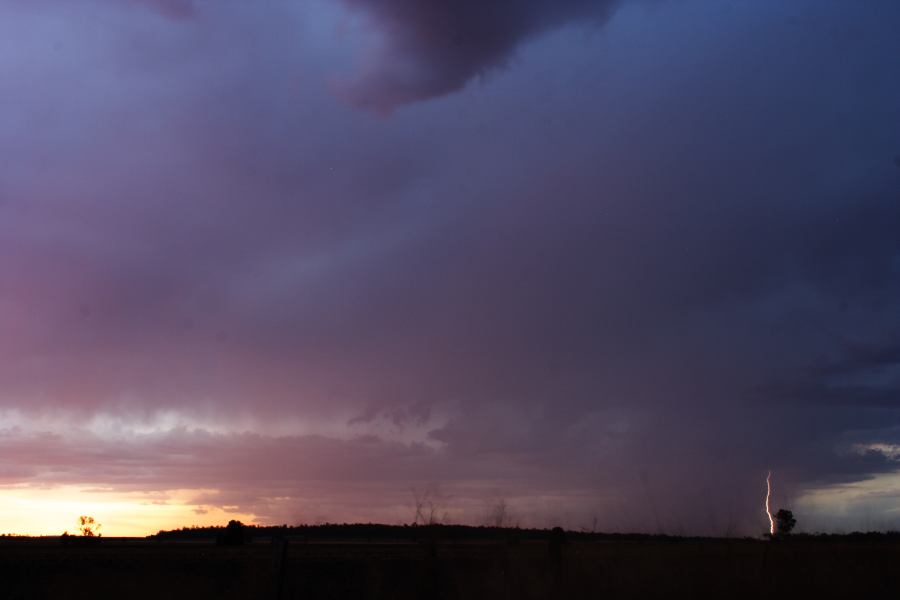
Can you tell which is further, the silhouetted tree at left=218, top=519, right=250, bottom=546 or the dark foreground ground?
the silhouetted tree at left=218, top=519, right=250, bottom=546

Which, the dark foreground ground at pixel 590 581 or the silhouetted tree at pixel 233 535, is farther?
the silhouetted tree at pixel 233 535

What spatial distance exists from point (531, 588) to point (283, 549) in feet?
25.7

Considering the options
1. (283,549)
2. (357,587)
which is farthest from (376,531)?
(283,549)

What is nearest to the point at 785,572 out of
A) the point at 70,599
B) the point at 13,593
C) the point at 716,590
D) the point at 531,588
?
the point at 716,590

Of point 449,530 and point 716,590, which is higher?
point 449,530

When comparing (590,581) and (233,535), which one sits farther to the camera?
(233,535)

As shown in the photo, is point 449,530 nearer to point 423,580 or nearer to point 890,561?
point 423,580

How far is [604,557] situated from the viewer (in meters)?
24.2

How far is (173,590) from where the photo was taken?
2403 cm

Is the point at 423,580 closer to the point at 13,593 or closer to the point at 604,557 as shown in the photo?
the point at 604,557

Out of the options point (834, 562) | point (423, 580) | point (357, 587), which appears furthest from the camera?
point (357, 587)

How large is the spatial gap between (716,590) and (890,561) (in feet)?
40.3

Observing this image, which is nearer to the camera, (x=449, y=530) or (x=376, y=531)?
(x=449, y=530)

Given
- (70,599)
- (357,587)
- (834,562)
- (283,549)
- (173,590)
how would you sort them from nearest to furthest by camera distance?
(283,549)
(70,599)
(173,590)
(834,562)
(357,587)
